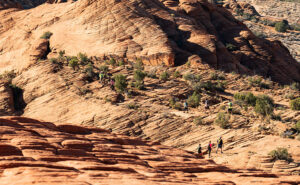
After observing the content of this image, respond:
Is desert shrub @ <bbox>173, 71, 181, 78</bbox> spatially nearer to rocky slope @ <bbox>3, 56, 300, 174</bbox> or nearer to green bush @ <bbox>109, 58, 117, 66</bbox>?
rocky slope @ <bbox>3, 56, 300, 174</bbox>

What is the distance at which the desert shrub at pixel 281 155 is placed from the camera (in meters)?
A: 18.4

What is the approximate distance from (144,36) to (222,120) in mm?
18019

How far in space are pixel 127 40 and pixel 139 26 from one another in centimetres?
292

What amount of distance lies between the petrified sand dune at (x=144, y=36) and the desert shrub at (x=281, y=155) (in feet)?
61.0

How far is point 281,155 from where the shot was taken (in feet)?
60.8

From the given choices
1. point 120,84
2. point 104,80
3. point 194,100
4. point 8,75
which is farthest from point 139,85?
point 8,75

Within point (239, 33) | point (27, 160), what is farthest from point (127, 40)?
point (27, 160)

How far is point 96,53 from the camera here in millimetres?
35594

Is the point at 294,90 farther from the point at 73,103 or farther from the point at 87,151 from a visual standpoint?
the point at 87,151

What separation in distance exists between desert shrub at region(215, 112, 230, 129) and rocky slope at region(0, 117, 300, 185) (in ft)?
23.7

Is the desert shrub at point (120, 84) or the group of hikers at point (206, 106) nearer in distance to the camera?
the group of hikers at point (206, 106)

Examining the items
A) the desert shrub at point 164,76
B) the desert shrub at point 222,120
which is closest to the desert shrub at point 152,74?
the desert shrub at point 164,76

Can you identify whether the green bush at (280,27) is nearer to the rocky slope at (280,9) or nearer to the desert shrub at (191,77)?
the rocky slope at (280,9)

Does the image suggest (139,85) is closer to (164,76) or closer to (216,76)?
(164,76)
